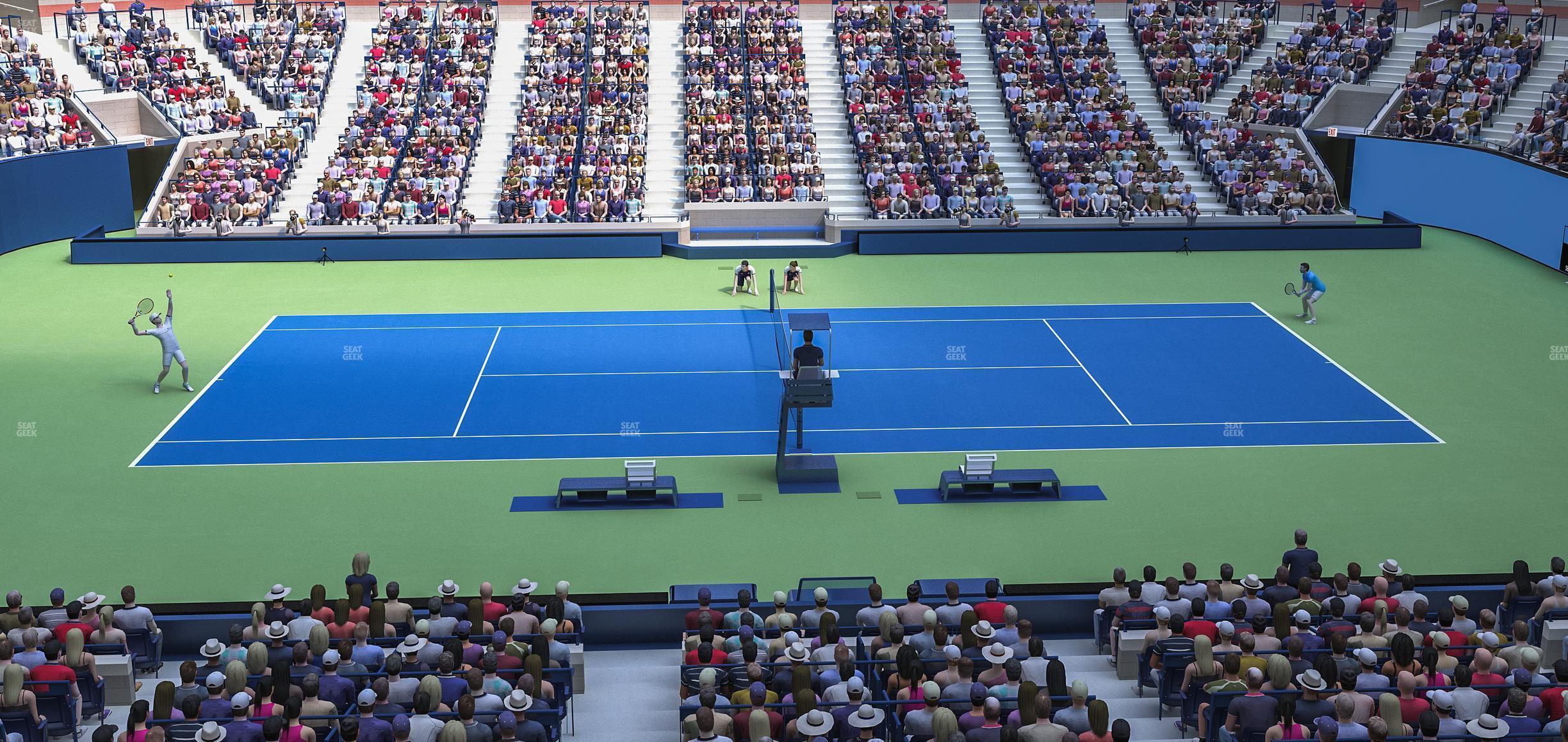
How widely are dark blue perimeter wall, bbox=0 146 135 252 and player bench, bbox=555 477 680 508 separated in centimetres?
2513

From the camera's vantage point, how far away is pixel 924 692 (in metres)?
12.5

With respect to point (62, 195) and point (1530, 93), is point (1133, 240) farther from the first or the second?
point (62, 195)

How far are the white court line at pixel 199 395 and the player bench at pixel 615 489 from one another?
686 cm

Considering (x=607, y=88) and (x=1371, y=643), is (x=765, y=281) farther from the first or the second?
(x=1371, y=643)

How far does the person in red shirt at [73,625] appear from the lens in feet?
48.9

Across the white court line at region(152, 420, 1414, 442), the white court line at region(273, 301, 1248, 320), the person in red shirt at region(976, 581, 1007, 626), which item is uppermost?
the white court line at region(273, 301, 1248, 320)

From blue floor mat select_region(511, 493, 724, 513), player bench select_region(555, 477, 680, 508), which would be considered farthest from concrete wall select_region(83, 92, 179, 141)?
player bench select_region(555, 477, 680, 508)

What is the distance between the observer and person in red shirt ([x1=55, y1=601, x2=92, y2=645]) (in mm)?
14906

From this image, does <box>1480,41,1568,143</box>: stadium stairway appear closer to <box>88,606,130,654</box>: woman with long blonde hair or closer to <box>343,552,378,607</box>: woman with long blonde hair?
<box>343,552,378,607</box>: woman with long blonde hair

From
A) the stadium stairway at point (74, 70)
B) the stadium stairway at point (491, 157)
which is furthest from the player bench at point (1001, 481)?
the stadium stairway at point (74, 70)

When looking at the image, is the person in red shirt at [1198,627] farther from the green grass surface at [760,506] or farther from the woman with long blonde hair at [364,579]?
the woman with long blonde hair at [364,579]

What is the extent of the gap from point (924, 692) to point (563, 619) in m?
4.49

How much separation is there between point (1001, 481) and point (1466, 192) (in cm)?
2593

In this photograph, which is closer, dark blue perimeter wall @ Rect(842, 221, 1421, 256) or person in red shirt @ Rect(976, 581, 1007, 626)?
person in red shirt @ Rect(976, 581, 1007, 626)
